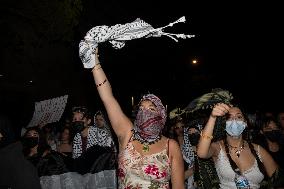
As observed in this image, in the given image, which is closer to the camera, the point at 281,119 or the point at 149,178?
the point at 149,178

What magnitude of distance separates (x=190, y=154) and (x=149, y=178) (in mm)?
3876

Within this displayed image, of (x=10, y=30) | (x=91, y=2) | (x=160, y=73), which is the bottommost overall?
(x=10, y=30)

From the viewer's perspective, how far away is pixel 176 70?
102ft

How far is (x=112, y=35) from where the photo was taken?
3992 millimetres

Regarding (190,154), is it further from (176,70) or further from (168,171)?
(176,70)

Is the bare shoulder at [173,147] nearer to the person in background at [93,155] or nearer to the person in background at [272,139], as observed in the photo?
the person in background at [93,155]

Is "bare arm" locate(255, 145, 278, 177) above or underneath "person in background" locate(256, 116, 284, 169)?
underneath

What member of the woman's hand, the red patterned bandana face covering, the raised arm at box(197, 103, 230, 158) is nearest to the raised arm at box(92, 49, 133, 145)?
the red patterned bandana face covering

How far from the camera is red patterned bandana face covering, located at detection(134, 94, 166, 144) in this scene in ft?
12.9

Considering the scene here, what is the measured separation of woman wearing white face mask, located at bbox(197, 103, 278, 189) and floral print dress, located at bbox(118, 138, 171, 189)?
0.51 meters

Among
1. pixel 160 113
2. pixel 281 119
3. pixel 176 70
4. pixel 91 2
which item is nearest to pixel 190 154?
pixel 281 119

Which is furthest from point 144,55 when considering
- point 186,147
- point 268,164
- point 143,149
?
point 143,149

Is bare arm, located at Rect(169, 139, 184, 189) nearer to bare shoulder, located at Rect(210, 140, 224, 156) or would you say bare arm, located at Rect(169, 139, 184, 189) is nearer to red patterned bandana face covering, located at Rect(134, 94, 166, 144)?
red patterned bandana face covering, located at Rect(134, 94, 166, 144)

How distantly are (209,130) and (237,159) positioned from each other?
76 cm
